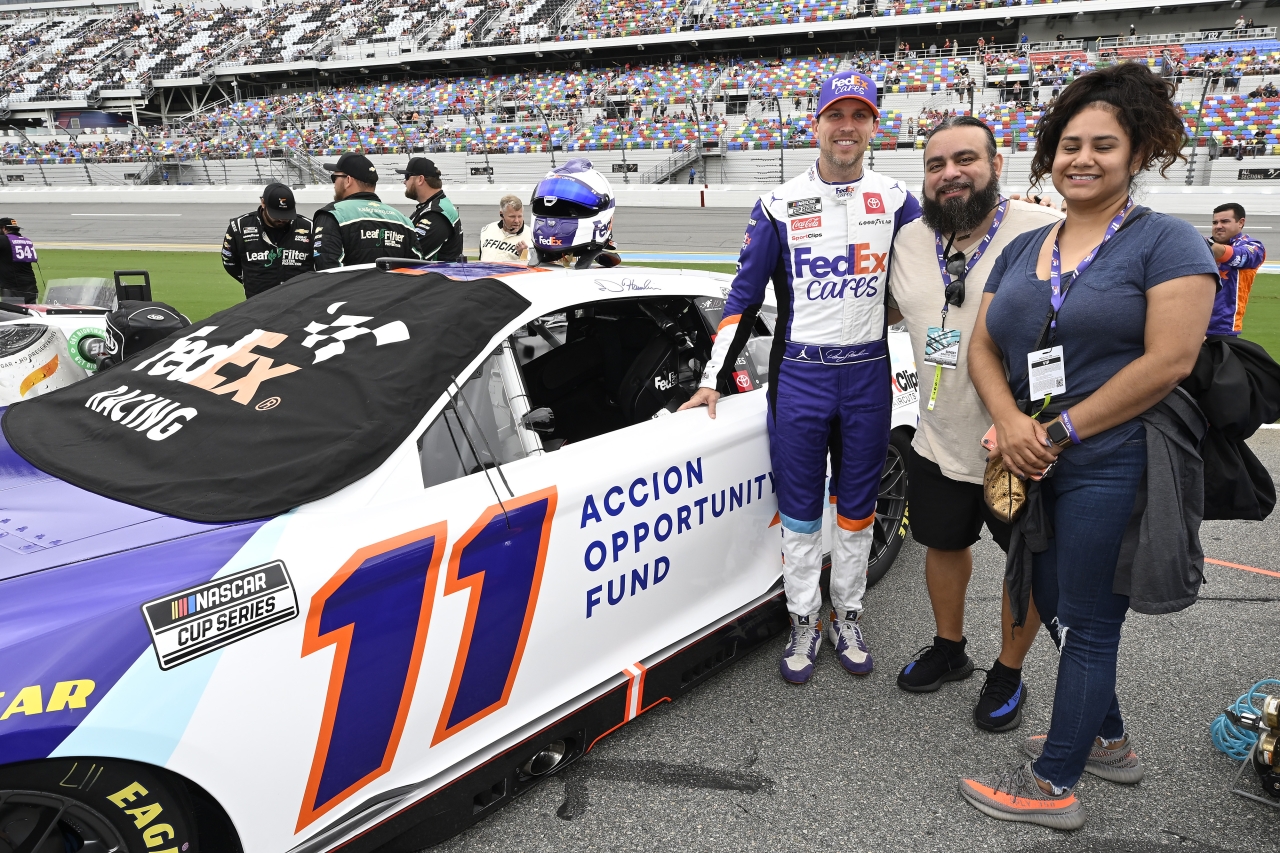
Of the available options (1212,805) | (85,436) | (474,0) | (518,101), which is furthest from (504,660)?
(474,0)

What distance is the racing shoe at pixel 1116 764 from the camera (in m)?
2.47

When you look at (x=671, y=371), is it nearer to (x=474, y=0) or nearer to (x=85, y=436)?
(x=85, y=436)

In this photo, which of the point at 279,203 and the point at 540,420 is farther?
the point at 279,203

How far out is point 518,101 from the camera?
4022 cm

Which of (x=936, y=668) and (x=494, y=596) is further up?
(x=494, y=596)

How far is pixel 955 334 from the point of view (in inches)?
100

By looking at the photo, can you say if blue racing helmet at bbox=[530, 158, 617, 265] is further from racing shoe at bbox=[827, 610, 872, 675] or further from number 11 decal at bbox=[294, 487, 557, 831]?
racing shoe at bbox=[827, 610, 872, 675]

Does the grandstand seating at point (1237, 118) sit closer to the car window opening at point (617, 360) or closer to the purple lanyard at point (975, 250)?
the purple lanyard at point (975, 250)

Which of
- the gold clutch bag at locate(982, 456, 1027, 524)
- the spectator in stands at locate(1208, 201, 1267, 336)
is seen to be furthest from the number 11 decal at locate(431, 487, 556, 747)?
the spectator in stands at locate(1208, 201, 1267, 336)

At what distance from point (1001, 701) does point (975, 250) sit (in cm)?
144

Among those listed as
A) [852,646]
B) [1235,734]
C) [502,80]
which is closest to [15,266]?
[852,646]

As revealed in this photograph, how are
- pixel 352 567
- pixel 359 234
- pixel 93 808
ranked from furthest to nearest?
pixel 359 234
pixel 352 567
pixel 93 808

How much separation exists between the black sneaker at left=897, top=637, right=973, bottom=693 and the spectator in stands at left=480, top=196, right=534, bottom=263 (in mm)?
5964

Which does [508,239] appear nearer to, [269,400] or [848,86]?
[848,86]
